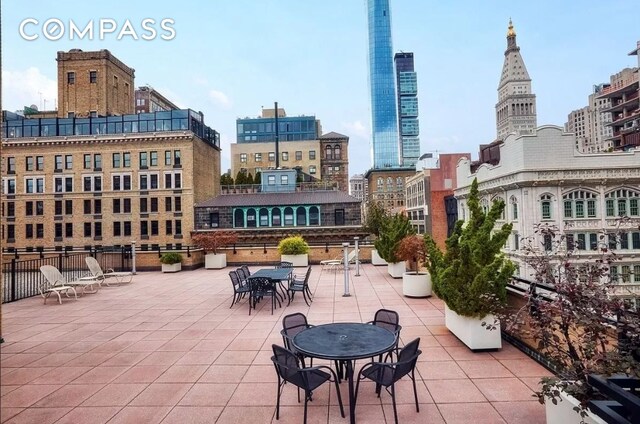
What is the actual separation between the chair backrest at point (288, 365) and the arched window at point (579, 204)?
125 ft

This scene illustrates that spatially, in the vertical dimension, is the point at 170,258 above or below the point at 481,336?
above

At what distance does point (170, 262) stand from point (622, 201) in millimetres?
40126

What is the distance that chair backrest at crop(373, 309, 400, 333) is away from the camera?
5.97 m

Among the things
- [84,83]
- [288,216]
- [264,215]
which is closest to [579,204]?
[288,216]

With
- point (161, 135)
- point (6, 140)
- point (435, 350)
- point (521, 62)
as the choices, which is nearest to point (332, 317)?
point (435, 350)

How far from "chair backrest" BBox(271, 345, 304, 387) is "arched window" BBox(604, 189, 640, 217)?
4100 centimetres

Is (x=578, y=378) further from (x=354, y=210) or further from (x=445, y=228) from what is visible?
(x=445, y=228)

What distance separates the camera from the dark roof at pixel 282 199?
39344 mm

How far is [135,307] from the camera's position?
11109mm

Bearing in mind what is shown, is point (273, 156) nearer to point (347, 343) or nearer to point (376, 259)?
point (376, 259)

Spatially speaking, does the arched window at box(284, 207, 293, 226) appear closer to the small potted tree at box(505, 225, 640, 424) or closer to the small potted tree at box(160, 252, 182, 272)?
the small potted tree at box(160, 252, 182, 272)

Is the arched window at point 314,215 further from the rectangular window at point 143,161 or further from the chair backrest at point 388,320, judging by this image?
the chair backrest at point 388,320

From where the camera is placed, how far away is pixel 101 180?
137ft

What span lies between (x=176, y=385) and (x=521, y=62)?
13448 centimetres
